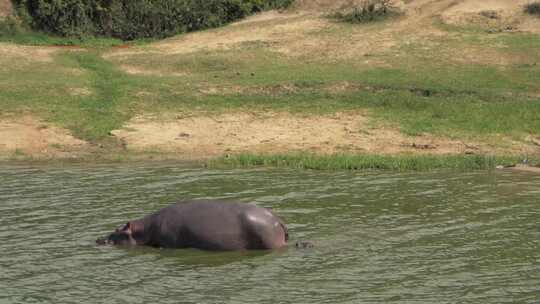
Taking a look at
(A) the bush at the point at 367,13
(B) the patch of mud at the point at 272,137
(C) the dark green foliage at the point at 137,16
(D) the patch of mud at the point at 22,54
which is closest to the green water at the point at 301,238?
(B) the patch of mud at the point at 272,137

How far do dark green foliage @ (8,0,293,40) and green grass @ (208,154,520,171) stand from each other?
741 inches

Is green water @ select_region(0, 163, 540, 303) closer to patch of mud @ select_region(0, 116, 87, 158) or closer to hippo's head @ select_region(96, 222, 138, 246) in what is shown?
hippo's head @ select_region(96, 222, 138, 246)

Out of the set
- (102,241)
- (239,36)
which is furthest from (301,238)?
(239,36)

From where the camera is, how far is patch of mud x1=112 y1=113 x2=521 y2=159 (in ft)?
62.2

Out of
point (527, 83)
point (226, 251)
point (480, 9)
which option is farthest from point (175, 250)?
point (480, 9)

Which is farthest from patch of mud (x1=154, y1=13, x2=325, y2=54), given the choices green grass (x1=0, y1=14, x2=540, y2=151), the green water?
the green water

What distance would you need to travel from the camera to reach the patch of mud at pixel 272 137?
62.2 ft

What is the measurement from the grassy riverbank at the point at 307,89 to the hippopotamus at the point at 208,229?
5.84 meters

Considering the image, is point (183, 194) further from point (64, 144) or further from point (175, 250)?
point (64, 144)

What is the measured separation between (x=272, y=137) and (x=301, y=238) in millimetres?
8397

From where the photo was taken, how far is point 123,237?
36.9 ft

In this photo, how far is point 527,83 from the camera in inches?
945

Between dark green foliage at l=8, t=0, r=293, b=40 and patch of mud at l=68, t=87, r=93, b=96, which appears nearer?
patch of mud at l=68, t=87, r=93, b=96

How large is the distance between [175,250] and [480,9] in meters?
22.1
